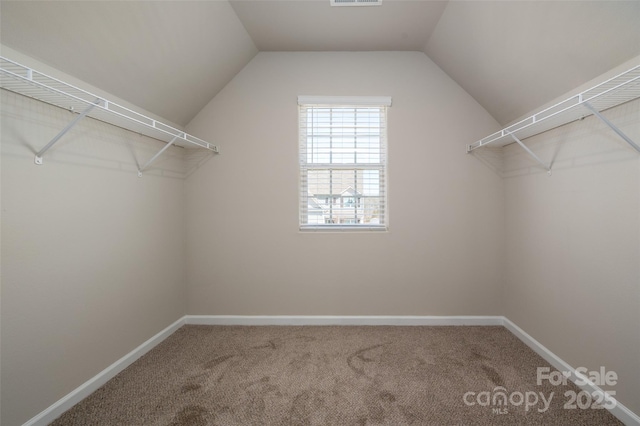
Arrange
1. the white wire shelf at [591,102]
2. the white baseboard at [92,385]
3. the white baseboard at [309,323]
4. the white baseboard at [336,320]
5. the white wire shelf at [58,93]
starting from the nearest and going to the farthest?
the white wire shelf at [58,93] < the white wire shelf at [591,102] < the white baseboard at [92,385] < the white baseboard at [309,323] < the white baseboard at [336,320]

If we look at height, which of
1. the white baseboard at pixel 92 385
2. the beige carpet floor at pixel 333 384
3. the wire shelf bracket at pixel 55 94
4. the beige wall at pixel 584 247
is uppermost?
the wire shelf bracket at pixel 55 94

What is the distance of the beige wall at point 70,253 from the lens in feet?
4.38

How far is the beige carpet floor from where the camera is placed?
1.53 meters

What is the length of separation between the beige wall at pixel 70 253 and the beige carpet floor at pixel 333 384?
30cm

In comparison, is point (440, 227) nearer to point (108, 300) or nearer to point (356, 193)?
point (356, 193)

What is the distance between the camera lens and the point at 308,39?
2.49m

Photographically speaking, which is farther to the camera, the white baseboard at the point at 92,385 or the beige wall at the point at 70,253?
the white baseboard at the point at 92,385

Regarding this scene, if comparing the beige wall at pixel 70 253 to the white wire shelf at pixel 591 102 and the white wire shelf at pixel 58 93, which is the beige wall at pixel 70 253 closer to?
the white wire shelf at pixel 58 93

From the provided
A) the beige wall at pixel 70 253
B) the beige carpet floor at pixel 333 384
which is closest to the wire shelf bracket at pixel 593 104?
the beige carpet floor at pixel 333 384

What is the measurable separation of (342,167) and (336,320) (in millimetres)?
1587

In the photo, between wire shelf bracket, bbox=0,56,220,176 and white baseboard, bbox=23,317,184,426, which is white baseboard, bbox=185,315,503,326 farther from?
wire shelf bracket, bbox=0,56,220,176

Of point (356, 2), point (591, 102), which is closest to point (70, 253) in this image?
point (356, 2)

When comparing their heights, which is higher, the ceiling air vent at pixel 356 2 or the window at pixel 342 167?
the ceiling air vent at pixel 356 2

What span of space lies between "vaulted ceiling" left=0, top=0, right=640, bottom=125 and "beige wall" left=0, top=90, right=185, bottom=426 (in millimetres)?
Answer: 384
